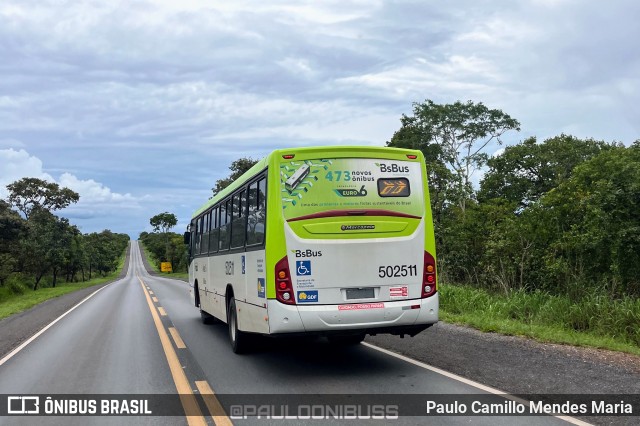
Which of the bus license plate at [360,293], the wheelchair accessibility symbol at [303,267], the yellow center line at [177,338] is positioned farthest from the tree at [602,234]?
the yellow center line at [177,338]

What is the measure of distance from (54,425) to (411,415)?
3790mm

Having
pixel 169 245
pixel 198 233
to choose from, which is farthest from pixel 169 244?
pixel 198 233

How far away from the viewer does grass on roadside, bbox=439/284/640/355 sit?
30.7 feet

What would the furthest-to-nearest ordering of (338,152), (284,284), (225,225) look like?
(225,225)
(338,152)
(284,284)

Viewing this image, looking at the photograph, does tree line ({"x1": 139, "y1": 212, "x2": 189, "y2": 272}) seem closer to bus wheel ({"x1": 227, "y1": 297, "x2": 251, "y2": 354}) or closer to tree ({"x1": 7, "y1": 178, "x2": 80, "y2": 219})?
tree ({"x1": 7, "y1": 178, "x2": 80, "y2": 219})

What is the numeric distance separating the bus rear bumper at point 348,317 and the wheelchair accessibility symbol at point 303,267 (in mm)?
452

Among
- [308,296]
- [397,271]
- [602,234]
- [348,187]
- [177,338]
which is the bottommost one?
[177,338]

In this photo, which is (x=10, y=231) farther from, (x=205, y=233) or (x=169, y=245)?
(x=169, y=245)

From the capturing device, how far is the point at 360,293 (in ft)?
24.1

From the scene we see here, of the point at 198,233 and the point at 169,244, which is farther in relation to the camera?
the point at 169,244

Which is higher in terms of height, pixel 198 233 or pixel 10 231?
pixel 10 231

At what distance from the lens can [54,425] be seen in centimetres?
571

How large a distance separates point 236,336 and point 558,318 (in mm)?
6710

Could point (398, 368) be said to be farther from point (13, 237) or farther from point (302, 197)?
point (13, 237)
